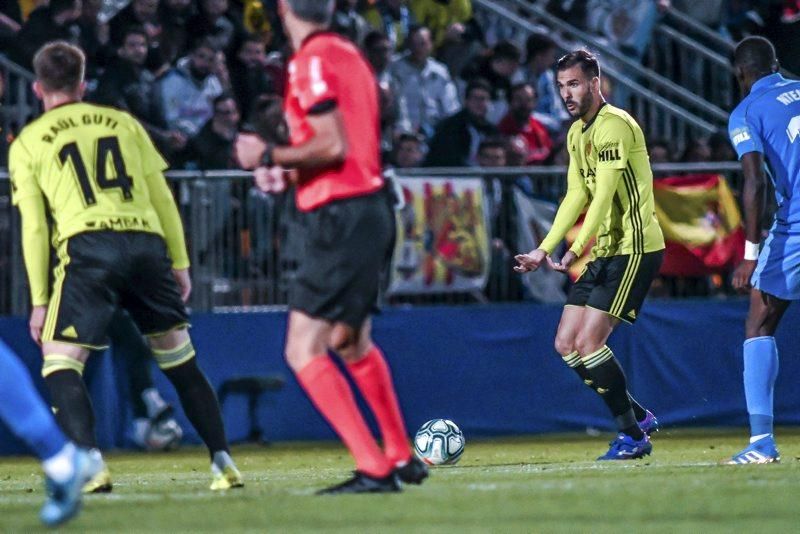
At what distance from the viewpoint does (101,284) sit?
786 centimetres

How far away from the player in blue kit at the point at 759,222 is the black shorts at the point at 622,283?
3.09 feet

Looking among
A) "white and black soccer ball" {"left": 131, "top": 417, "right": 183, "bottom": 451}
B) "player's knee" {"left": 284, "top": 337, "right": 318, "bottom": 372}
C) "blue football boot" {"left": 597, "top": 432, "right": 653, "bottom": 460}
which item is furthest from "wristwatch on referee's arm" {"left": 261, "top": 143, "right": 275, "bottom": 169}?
"white and black soccer ball" {"left": 131, "top": 417, "right": 183, "bottom": 451}

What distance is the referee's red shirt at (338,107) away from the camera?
23.0 ft

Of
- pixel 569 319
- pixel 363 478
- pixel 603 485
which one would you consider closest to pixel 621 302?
pixel 569 319

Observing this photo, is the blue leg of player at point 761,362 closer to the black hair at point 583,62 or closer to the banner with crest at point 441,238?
the black hair at point 583,62

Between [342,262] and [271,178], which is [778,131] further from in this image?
[271,178]

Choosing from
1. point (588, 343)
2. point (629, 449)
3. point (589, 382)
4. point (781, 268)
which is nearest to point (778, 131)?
point (781, 268)

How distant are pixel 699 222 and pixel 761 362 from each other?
17.6ft

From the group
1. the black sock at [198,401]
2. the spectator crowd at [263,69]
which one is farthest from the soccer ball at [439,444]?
the spectator crowd at [263,69]

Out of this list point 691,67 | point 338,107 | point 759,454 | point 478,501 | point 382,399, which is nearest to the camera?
point 478,501

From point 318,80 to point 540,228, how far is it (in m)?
7.25

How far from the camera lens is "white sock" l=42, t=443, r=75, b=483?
20.0ft

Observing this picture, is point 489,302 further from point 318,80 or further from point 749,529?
point 749,529

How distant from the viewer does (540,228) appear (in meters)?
14.0
